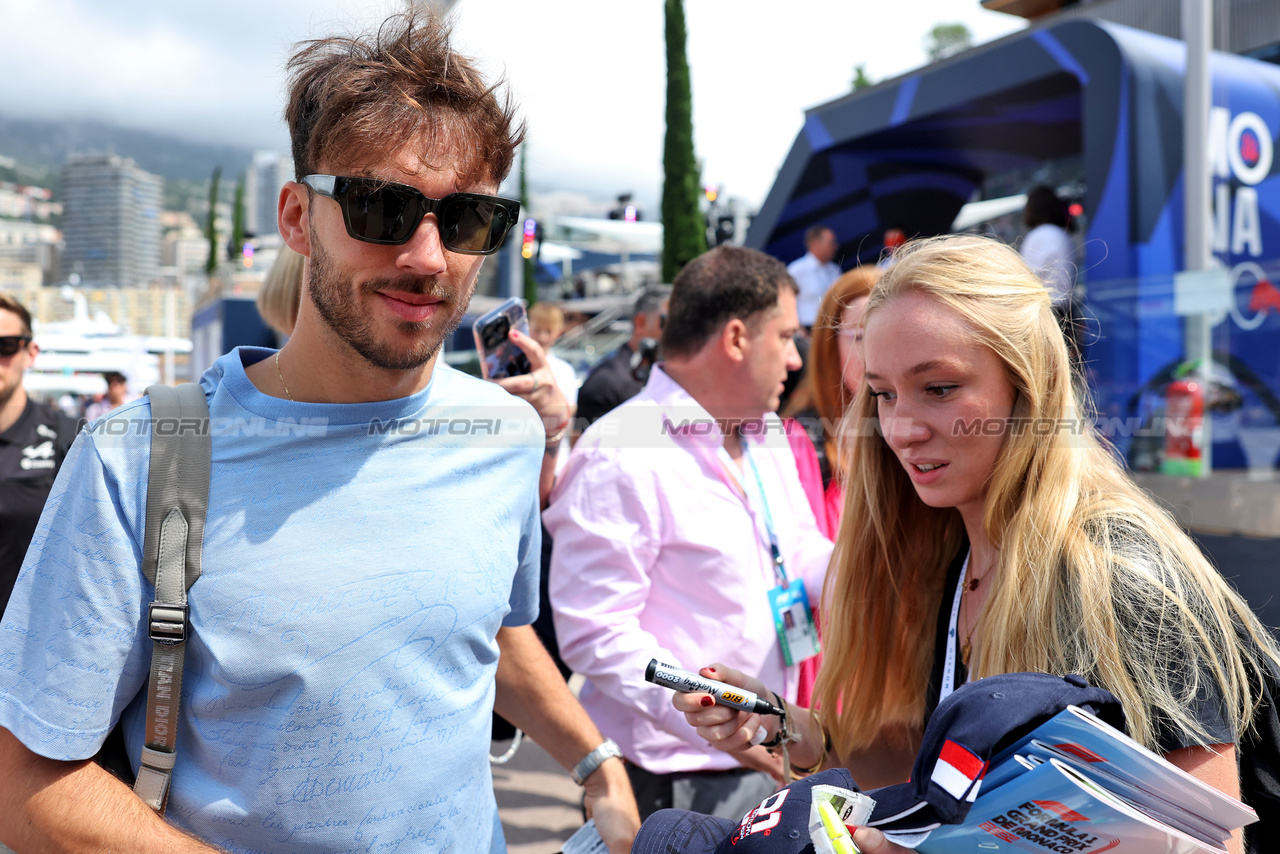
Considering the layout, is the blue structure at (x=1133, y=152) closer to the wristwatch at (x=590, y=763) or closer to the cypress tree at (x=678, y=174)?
the wristwatch at (x=590, y=763)

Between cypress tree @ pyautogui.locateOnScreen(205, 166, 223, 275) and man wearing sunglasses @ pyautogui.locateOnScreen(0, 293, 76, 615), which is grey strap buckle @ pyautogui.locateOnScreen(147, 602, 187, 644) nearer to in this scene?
man wearing sunglasses @ pyautogui.locateOnScreen(0, 293, 76, 615)

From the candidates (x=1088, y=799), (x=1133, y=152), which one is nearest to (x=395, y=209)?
(x=1088, y=799)

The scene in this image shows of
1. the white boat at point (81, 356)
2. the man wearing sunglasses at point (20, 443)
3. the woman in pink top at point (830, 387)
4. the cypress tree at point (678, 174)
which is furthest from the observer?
the white boat at point (81, 356)

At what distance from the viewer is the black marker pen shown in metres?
1.80

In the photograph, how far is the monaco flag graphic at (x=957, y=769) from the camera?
101 centimetres

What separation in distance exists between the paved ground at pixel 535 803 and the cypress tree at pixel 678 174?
52.1 ft

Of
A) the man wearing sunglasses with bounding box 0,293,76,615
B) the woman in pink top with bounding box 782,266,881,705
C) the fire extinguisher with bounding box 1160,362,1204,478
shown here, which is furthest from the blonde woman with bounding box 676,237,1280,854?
the fire extinguisher with bounding box 1160,362,1204,478

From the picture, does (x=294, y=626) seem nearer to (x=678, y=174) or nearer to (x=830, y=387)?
(x=830, y=387)

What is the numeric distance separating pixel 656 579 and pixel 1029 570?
1301mm

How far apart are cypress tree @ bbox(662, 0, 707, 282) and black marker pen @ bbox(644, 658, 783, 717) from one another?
18.6 meters

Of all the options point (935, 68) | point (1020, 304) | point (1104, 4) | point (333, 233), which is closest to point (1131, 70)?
point (935, 68)

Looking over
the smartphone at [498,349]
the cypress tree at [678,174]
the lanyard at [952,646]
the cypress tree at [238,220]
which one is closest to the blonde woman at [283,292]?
the smartphone at [498,349]

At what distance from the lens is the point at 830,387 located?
12.0ft

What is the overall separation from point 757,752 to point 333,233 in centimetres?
171
